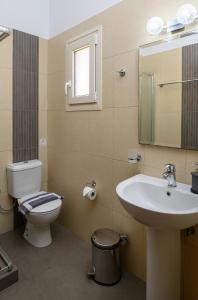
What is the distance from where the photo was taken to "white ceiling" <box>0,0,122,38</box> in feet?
6.68

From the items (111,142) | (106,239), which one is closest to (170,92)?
(111,142)

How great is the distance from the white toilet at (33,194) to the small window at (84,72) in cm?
79

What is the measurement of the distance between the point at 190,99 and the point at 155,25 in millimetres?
532

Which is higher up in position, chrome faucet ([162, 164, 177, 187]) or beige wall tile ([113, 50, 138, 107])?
beige wall tile ([113, 50, 138, 107])

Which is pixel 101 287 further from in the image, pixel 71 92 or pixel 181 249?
Answer: pixel 71 92

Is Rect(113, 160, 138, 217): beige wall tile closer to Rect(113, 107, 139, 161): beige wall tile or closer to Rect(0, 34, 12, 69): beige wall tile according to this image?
Rect(113, 107, 139, 161): beige wall tile

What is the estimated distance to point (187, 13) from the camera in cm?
125

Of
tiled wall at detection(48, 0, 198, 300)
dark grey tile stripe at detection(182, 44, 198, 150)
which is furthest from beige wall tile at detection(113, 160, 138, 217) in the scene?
dark grey tile stripe at detection(182, 44, 198, 150)

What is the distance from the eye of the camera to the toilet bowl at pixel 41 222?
77.0 inches

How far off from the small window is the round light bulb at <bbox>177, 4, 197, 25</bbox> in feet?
2.50

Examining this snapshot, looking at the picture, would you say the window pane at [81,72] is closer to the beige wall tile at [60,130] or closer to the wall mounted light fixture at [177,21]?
the beige wall tile at [60,130]

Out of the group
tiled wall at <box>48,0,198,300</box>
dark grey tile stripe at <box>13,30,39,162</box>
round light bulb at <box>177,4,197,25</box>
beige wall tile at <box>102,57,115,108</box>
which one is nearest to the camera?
round light bulb at <box>177,4,197,25</box>

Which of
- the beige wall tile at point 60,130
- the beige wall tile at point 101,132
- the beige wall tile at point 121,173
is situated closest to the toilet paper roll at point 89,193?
the beige wall tile at point 121,173

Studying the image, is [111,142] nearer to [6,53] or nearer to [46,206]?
[46,206]
